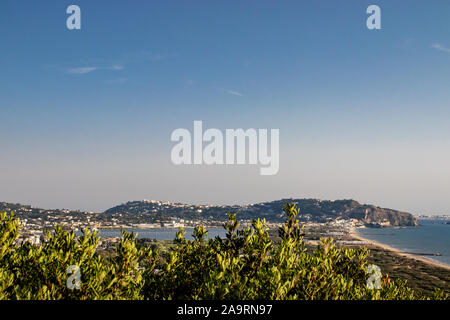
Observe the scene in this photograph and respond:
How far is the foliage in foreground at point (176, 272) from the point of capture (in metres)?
10.7

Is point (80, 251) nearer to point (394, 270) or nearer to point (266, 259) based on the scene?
point (266, 259)

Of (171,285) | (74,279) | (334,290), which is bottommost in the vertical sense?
(171,285)

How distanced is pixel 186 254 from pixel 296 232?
254 inches

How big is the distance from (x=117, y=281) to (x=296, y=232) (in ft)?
27.1

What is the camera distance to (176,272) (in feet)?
51.4

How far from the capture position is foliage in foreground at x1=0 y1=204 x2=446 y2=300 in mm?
10680

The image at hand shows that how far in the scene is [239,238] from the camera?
15.1 m

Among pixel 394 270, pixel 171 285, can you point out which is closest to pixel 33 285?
pixel 171 285

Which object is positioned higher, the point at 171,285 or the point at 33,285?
the point at 33,285

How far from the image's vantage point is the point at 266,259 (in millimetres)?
14234
